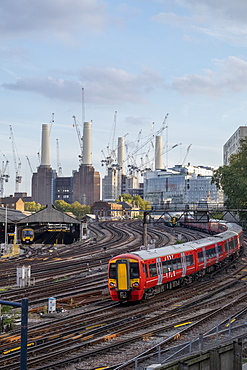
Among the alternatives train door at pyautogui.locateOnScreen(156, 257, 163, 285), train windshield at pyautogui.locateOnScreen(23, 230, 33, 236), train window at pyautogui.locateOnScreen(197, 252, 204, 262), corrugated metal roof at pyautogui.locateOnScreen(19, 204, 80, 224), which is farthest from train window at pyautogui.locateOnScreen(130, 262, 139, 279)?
train windshield at pyautogui.locateOnScreen(23, 230, 33, 236)

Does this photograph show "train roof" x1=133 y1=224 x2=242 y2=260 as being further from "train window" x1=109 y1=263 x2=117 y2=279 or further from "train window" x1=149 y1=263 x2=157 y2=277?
"train window" x1=109 y1=263 x2=117 y2=279

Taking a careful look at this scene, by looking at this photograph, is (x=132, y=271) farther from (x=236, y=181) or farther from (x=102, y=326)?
(x=236, y=181)

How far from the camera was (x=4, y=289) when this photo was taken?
Answer: 3756 centimetres

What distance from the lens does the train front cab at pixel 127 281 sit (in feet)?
96.9

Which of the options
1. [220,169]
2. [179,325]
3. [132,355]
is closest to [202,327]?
[179,325]

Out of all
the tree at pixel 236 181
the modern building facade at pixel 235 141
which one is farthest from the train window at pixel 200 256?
the modern building facade at pixel 235 141

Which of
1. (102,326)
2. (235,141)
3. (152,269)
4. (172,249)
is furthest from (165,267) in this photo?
(235,141)

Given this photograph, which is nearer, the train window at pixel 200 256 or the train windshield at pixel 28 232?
the train window at pixel 200 256

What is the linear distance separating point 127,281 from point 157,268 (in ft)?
9.86

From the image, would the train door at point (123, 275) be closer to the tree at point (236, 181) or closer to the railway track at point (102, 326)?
the railway track at point (102, 326)

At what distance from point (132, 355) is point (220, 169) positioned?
73839 mm

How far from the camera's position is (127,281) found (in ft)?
96.8

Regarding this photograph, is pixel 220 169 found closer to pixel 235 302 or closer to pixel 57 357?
pixel 235 302

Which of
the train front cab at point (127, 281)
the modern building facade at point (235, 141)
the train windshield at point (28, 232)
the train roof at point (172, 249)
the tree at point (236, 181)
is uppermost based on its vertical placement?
the modern building facade at point (235, 141)
